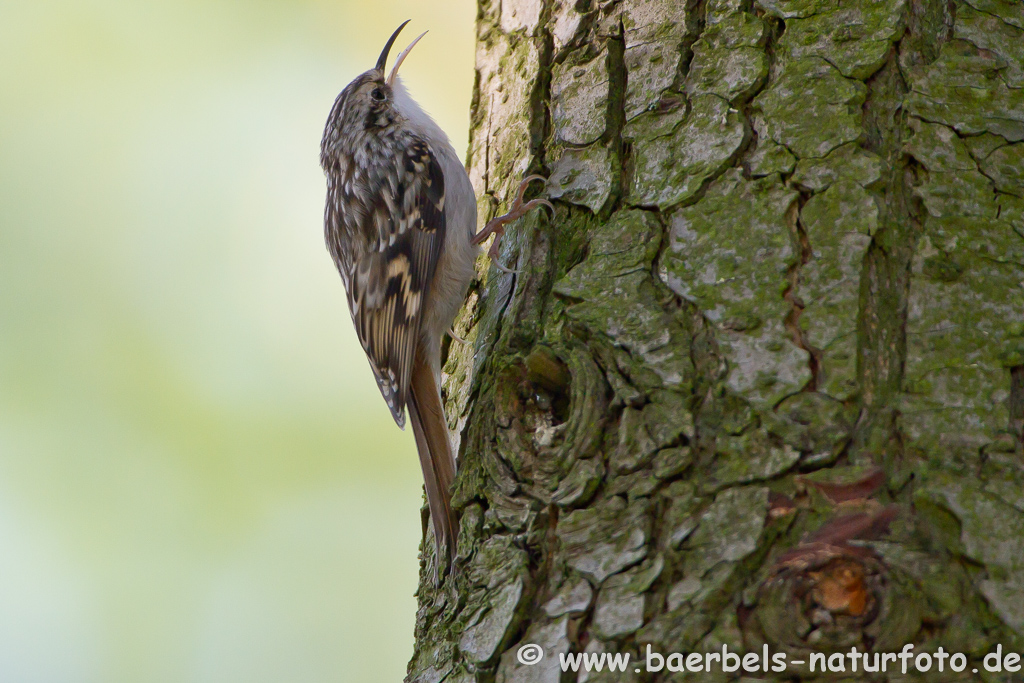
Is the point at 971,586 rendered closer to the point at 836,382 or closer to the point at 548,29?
the point at 836,382

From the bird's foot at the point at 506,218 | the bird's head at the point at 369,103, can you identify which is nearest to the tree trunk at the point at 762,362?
the bird's foot at the point at 506,218

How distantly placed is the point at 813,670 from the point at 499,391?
659 mm

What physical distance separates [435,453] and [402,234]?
0.90 metres

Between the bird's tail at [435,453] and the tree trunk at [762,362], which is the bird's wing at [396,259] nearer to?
the bird's tail at [435,453]

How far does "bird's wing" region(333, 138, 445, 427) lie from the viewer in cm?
233

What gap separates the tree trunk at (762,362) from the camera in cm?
110

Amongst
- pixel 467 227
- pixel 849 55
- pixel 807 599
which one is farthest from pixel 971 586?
pixel 467 227

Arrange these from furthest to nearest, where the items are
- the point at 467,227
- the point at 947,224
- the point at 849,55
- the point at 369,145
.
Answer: the point at 369,145 → the point at 467,227 → the point at 849,55 → the point at 947,224

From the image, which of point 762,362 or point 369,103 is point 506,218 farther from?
point 369,103

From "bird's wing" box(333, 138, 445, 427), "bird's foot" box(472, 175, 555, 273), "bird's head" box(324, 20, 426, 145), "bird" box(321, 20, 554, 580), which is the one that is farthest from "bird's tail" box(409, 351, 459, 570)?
"bird's head" box(324, 20, 426, 145)

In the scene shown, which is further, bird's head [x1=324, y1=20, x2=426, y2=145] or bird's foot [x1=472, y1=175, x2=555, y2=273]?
bird's head [x1=324, y1=20, x2=426, y2=145]

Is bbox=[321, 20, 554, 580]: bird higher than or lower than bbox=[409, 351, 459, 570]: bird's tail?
higher

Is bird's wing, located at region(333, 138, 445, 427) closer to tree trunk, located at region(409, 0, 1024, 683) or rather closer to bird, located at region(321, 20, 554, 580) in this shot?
bird, located at region(321, 20, 554, 580)

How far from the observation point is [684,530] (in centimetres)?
119
